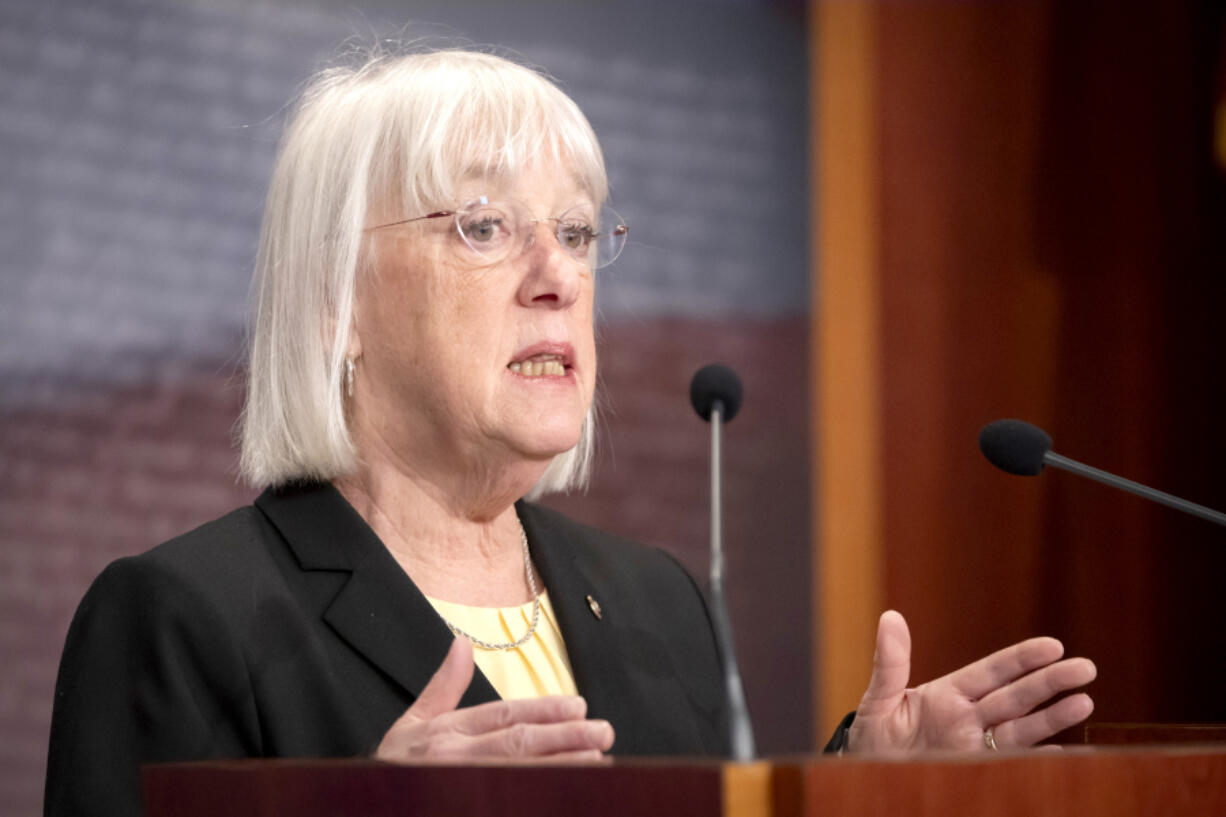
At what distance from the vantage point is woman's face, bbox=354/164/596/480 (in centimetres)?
169

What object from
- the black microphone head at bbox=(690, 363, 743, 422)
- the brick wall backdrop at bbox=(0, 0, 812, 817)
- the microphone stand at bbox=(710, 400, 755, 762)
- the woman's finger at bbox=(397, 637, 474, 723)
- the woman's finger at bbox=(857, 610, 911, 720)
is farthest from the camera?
the brick wall backdrop at bbox=(0, 0, 812, 817)

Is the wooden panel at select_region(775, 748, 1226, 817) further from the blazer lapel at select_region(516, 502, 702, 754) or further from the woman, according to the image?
the blazer lapel at select_region(516, 502, 702, 754)

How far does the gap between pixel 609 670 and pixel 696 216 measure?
2240mm

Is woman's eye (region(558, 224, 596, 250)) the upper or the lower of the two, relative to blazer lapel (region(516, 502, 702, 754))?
upper

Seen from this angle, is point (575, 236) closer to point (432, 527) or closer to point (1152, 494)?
point (432, 527)

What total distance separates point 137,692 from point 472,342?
553mm

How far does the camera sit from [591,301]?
1846 mm

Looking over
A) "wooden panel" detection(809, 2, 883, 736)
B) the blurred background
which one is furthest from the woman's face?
"wooden panel" detection(809, 2, 883, 736)

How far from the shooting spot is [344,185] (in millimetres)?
1751

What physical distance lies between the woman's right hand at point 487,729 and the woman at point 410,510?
1.09ft

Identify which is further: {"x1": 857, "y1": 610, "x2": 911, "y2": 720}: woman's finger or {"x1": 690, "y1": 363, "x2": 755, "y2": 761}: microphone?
{"x1": 857, "y1": 610, "x2": 911, "y2": 720}: woman's finger

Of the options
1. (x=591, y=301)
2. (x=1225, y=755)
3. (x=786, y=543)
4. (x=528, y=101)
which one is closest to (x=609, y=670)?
(x=591, y=301)

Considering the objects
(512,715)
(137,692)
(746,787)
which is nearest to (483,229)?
(137,692)

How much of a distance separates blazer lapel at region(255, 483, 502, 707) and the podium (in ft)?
1.50
